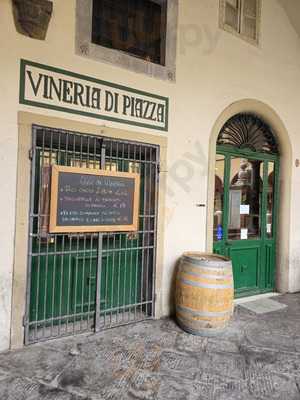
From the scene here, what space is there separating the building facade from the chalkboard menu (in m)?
0.13

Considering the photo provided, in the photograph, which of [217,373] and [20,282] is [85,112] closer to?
[20,282]

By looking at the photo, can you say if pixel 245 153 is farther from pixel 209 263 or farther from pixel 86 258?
pixel 86 258

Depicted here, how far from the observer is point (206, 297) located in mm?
3480

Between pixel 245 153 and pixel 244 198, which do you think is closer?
pixel 245 153

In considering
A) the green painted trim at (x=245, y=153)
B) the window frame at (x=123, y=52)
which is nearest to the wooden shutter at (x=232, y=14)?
the window frame at (x=123, y=52)

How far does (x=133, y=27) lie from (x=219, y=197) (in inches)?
105

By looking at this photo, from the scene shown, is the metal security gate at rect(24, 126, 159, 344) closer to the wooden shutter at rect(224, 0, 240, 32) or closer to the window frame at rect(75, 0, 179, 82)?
the window frame at rect(75, 0, 179, 82)

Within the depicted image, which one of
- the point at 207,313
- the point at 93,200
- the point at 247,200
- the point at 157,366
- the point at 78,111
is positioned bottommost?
the point at 157,366

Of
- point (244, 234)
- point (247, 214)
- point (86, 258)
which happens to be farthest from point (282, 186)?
point (86, 258)

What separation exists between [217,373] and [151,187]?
7.06ft

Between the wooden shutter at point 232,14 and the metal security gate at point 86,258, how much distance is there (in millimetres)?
2370

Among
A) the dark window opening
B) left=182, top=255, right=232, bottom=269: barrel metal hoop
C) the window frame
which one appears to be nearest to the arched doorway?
left=182, top=255, right=232, bottom=269: barrel metal hoop

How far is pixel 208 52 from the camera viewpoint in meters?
4.27

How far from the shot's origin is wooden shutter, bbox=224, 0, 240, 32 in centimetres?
456
